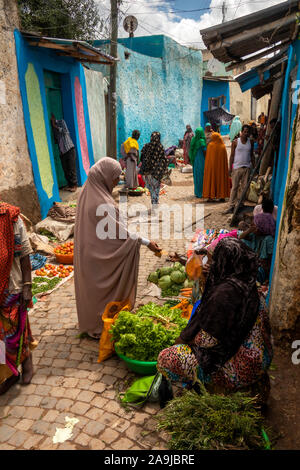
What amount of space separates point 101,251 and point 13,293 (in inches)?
41.7

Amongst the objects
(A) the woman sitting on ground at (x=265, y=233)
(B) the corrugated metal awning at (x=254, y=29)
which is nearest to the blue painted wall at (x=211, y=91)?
(B) the corrugated metal awning at (x=254, y=29)

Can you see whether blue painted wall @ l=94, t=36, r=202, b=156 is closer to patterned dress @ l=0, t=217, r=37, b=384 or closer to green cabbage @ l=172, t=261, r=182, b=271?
green cabbage @ l=172, t=261, r=182, b=271

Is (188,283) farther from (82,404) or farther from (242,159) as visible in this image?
(242,159)

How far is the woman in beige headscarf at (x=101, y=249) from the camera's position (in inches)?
150

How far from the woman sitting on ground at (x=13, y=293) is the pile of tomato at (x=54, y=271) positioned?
2.62m

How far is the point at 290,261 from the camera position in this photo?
11.1 ft

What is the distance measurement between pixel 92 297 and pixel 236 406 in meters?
2.01

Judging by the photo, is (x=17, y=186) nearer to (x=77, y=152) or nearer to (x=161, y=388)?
(x=77, y=152)

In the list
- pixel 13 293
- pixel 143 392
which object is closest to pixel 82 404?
pixel 143 392

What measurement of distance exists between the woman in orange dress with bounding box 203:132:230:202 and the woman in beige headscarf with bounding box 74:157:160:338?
6.65 m

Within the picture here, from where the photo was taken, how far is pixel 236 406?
7.86 ft

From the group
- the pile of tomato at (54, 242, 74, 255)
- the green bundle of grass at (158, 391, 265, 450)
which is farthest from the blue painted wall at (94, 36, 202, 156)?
the green bundle of grass at (158, 391, 265, 450)

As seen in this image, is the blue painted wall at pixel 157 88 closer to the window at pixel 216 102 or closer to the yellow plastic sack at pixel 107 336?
the window at pixel 216 102
